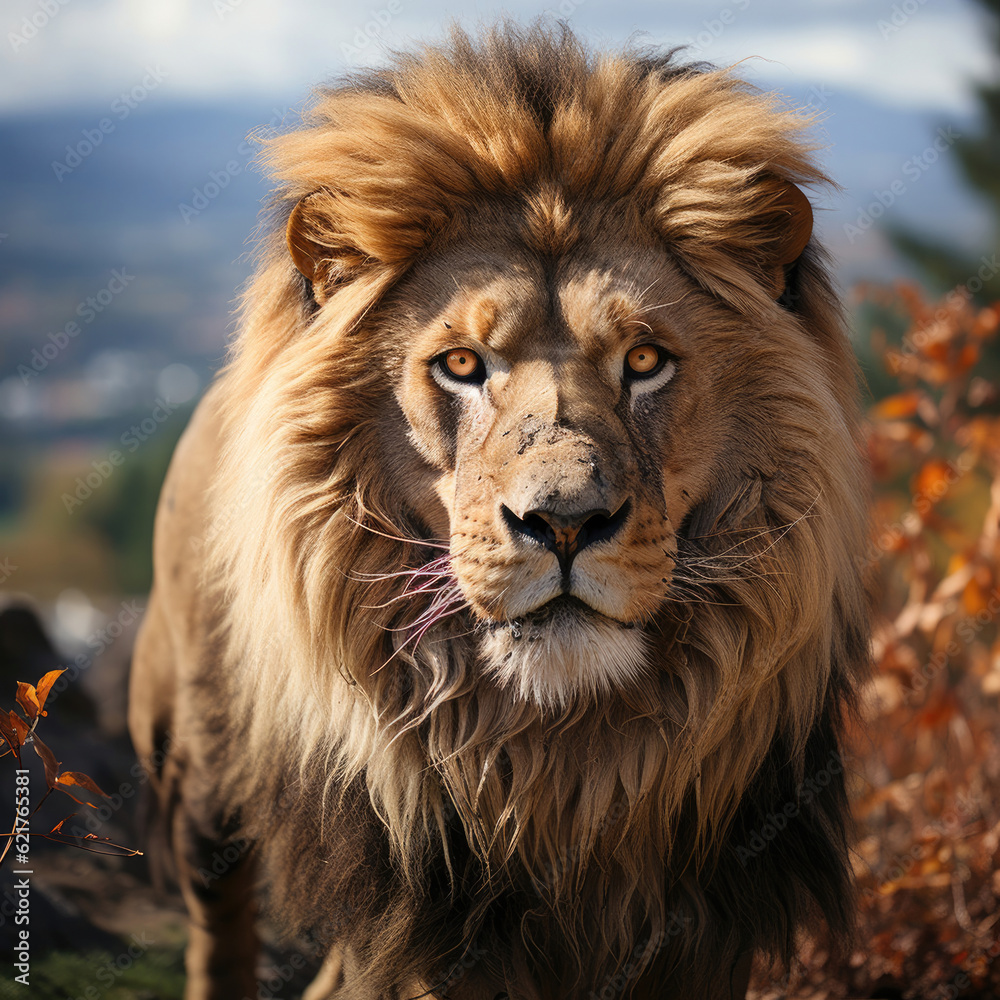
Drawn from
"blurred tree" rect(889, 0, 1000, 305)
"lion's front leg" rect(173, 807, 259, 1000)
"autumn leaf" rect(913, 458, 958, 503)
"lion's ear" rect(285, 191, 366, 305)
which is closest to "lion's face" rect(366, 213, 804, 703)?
"lion's ear" rect(285, 191, 366, 305)

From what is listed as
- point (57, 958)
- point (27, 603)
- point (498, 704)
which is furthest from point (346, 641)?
point (27, 603)

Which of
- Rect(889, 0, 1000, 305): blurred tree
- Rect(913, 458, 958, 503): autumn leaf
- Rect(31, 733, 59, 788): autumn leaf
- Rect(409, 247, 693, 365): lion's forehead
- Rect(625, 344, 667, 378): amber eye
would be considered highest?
Rect(889, 0, 1000, 305): blurred tree

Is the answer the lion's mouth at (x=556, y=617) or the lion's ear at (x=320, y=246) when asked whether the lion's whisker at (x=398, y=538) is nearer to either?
the lion's mouth at (x=556, y=617)

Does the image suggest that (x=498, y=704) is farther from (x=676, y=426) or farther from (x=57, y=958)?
(x=57, y=958)

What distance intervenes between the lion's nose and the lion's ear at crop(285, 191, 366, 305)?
0.71 m

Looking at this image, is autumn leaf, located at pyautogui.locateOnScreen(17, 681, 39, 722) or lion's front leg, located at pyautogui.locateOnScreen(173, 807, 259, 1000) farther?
lion's front leg, located at pyautogui.locateOnScreen(173, 807, 259, 1000)

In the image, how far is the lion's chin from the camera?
5.74 ft

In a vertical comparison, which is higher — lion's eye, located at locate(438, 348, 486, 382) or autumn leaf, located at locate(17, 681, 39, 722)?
lion's eye, located at locate(438, 348, 486, 382)

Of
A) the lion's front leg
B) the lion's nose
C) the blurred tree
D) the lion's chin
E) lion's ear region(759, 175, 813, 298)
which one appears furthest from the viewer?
the blurred tree

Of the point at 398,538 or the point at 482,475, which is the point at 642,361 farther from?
the point at 398,538

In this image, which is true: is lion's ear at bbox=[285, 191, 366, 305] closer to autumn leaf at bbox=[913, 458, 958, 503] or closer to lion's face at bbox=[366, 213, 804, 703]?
lion's face at bbox=[366, 213, 804, 703]

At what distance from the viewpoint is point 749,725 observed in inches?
80.7

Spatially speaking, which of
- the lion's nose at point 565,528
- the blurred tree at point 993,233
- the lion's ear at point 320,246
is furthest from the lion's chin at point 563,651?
the blurred tree at point 993,233

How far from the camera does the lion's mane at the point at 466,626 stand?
198 centimetres
